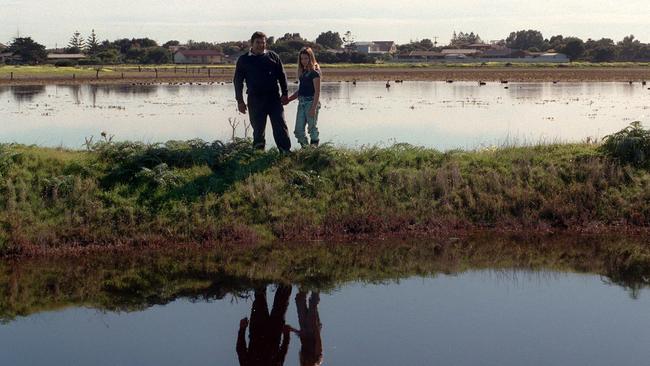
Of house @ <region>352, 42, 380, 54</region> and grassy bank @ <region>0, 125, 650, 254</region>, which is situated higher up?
house @ <region>352, 42, 380, 54</region>

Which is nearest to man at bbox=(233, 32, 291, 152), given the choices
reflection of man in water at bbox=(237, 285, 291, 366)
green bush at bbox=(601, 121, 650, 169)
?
reflection of man in water at bbox=(237, 285, 291, 366)

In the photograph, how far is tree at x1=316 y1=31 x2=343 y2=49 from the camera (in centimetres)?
16325

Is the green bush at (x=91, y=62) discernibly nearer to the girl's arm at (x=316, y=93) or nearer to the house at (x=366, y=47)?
the house at (x=366, y=47)

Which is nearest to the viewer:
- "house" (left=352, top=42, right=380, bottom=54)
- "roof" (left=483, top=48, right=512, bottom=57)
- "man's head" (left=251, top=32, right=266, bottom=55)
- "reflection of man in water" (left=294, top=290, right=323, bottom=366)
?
"reflection of man in water" (left=294, top=290, right=323, bottom=366)

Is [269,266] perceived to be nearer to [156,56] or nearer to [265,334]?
[265,334]

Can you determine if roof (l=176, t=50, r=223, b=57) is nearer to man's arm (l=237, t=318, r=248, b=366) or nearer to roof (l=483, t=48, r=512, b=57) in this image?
roof (l=483, t=48, r=512, b=57)

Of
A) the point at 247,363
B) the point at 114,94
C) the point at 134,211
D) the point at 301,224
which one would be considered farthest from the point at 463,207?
the point at 114,94

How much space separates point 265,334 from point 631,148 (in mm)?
8461

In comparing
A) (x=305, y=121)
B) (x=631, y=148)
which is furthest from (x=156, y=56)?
(x=631, y=148)

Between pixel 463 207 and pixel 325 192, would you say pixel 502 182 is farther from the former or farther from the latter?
pixel 325 192

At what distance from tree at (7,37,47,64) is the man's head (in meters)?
98.7

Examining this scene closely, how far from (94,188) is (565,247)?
6.95 meters

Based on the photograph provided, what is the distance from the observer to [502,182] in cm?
1335

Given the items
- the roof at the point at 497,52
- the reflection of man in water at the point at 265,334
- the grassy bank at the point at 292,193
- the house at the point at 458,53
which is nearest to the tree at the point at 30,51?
the house at the point at 458,53
